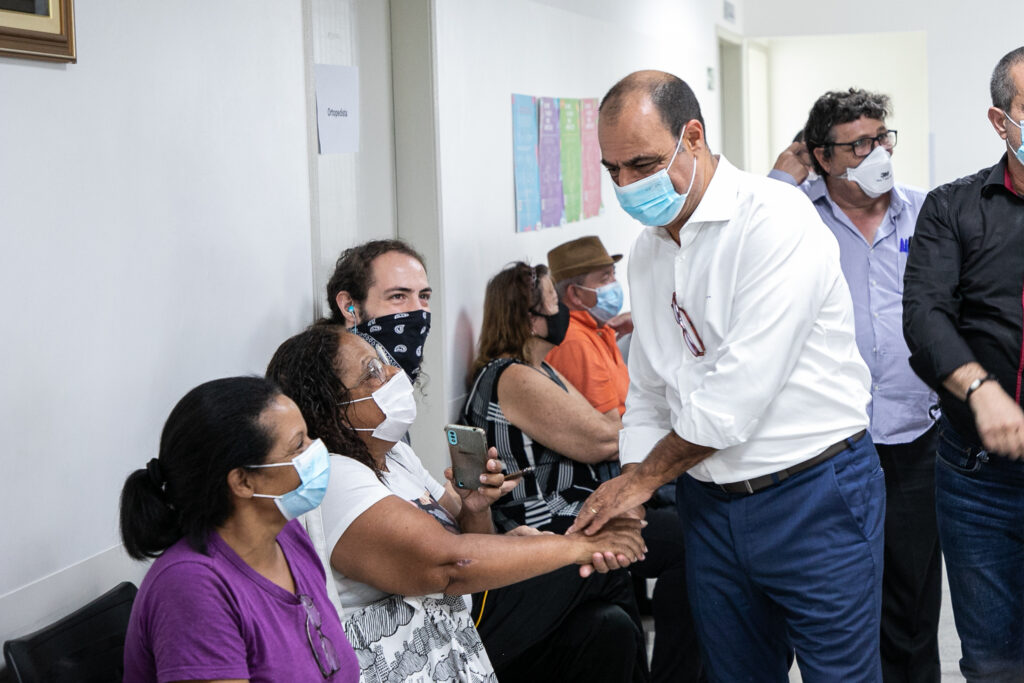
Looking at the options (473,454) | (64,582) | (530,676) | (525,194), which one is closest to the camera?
(64,582)

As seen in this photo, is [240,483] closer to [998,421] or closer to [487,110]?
[998,421]

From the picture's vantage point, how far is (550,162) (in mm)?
4367

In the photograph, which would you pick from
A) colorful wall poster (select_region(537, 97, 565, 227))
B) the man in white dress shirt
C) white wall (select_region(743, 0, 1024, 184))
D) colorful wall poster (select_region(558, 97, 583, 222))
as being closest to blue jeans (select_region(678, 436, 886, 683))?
the man in white dress shirt

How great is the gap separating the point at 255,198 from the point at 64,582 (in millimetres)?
1000

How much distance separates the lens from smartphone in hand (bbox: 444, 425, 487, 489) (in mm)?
2395

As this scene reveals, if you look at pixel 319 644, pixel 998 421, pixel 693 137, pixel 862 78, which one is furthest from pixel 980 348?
pixel 862 78

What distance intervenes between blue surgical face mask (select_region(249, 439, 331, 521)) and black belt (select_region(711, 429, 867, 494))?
0.77 metres

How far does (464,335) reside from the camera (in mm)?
3605

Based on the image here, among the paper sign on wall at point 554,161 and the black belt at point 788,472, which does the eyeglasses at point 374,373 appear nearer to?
the black belt at point 788,472

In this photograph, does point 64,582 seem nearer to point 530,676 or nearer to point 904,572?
point 530,676

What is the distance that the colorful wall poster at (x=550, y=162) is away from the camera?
4273 millimetres

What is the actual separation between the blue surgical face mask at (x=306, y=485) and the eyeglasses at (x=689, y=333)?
710 millimetres

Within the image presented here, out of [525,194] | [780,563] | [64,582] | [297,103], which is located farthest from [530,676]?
[525,194]

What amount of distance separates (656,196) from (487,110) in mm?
1939
